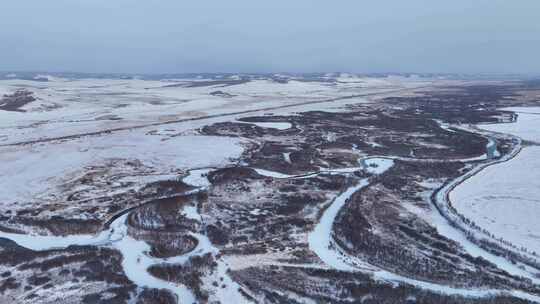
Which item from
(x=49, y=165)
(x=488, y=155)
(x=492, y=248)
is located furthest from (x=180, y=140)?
(x=492, y=248)

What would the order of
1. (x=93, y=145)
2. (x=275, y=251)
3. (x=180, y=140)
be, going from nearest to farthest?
(x=275, y=251) < (x=93, y=145) < (x=180, y=140)

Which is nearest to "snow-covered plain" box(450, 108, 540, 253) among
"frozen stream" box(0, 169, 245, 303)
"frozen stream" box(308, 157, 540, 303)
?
"frozen stream" box(308, 157, 540, 303)

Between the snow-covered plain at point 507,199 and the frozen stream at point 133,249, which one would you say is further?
the snow-covered plain at point 507,199

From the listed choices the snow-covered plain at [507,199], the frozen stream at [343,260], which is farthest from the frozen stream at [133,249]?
the snow-covered plain at [507,199]

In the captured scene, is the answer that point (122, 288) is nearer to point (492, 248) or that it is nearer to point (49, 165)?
point (492, 248)

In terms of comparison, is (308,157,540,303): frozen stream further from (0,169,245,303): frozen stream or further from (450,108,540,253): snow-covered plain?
(0,169,245,303): frozen stream

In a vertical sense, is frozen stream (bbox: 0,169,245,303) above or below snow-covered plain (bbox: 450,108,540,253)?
below

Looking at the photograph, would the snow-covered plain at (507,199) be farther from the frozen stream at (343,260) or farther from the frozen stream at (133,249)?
the frozen stream at (133,249)

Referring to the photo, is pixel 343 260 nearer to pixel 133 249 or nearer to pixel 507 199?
pixel 133 249

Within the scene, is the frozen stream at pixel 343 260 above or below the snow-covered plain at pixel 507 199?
below
